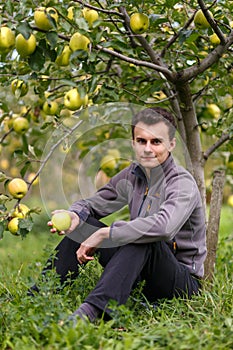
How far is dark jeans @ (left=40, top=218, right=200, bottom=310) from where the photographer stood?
2.15 meters

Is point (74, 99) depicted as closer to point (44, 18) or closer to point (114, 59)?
point (44, 18)

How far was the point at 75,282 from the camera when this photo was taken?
2.49m

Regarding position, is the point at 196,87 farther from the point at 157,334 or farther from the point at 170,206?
the point at 157,334

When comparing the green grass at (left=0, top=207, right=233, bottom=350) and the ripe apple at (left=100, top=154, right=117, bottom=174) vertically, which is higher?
the ripe apple at (left=100, top=154, right=117, bottom=174)

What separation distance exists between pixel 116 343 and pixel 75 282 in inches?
24.3

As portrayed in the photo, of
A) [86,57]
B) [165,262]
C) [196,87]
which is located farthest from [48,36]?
[196,87]

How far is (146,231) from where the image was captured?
7.14 feet

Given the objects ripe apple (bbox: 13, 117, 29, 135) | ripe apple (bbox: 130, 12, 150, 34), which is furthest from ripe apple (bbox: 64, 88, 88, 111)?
ripe apple (bbox: 13, 117, 29, 135)

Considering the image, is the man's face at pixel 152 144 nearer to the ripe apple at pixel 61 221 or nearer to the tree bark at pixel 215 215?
the ripe apple at pixel 61 221

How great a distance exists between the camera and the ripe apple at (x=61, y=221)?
241 cm

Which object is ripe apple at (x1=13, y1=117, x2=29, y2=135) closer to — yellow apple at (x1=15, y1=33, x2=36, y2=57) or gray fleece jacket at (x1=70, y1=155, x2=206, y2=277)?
gray fleece jacket at (x1=70, y1=155, x2=206, y2=277)

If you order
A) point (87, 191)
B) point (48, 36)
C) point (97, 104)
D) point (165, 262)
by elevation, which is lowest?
point (165, 262)

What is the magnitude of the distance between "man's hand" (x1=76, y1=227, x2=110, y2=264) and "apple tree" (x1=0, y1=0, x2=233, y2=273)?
1.05 ft

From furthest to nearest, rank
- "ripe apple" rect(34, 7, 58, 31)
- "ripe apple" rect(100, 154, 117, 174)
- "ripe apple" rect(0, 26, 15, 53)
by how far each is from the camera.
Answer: "ripe apple" rect(100, 154, 117, 174) < "ripe apple" rect(0, 26, 15, 53) < "ripe apple" rect(34, 7, 58, 31)
